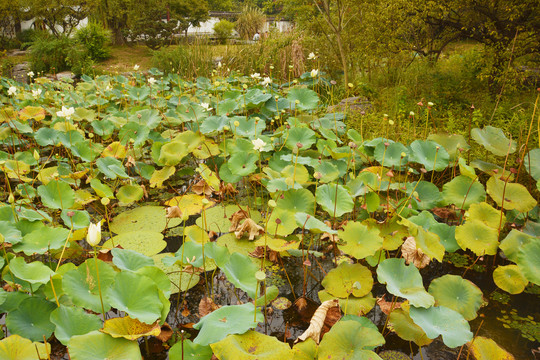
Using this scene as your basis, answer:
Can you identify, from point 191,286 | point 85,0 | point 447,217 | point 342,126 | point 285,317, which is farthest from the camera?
point 85,0

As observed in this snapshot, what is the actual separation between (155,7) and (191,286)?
469 inches

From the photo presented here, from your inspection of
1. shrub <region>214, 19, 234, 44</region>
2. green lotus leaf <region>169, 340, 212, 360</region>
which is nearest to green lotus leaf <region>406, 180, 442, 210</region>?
green lotus leaf <region>169, 340, 212, 360</region>

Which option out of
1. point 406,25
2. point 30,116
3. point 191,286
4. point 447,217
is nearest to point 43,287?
point 191,286

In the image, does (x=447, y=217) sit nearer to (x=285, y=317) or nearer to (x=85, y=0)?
(x=285, y=317)

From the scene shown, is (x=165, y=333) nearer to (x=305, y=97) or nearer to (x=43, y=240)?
(x=43, y=240)

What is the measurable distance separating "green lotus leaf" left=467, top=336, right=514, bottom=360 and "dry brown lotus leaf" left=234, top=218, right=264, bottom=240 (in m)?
1.03

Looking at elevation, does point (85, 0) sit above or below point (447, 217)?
above

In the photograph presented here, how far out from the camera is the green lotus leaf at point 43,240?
1.40 meters

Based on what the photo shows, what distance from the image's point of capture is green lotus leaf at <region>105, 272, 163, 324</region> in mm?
1077

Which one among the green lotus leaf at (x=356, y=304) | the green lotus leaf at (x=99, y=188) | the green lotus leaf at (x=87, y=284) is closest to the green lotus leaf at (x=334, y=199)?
the green lotus leaf at (x=356, y=304)

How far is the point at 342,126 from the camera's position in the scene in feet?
9.20

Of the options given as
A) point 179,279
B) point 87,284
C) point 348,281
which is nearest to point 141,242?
point 179,279

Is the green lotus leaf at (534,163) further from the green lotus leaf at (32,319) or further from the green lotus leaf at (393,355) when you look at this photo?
the green lotus leaf at (32,319)

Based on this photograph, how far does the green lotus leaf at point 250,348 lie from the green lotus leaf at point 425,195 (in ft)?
3.75
